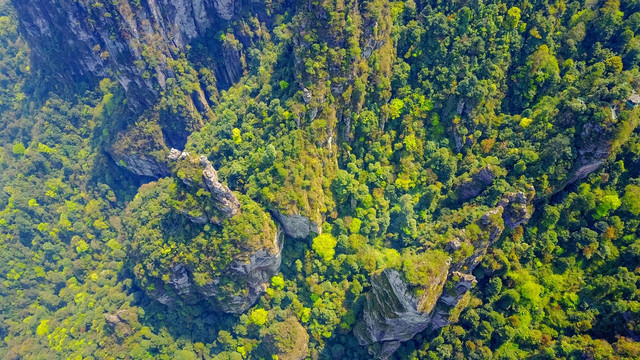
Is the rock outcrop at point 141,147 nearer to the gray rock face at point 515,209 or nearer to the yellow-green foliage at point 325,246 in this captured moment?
the yellow-green foliage at point 325,246

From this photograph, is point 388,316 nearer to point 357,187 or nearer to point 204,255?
point 357,187

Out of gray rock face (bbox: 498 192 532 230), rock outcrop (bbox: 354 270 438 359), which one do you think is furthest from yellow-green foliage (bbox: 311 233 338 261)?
gray rock face (bbox: 498 192 532 230)

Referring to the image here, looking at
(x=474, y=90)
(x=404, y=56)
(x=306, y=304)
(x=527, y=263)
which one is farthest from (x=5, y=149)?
(x=527, y=263)

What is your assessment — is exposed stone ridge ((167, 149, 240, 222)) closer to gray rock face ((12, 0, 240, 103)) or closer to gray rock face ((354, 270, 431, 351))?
gray rock face ((354, 270, 431, 351))

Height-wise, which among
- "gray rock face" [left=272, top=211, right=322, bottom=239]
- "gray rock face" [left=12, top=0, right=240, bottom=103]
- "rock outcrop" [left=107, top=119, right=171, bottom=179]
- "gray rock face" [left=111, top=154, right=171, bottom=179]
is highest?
"gray rock face" [left=12, top=0, right=240, bottom=103]

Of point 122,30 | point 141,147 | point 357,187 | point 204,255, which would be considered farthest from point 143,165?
point 357,187

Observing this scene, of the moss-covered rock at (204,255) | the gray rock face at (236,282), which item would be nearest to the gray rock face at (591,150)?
the moss-covered rock at (204,255)
